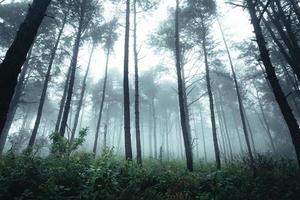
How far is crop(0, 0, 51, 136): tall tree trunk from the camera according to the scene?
335 centimetres

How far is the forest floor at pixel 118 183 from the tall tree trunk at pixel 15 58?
8.02 ft

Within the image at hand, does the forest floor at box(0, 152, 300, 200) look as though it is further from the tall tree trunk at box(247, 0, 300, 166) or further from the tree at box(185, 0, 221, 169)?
the tree at box(185, 0, 221, 169)

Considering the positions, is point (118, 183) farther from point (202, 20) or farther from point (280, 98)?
point (202, 20)

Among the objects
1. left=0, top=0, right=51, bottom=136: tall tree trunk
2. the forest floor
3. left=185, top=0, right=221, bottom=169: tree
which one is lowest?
the forest floor

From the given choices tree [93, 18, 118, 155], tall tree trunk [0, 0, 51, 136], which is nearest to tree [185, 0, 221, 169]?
tree [93, 18, 118, 155]

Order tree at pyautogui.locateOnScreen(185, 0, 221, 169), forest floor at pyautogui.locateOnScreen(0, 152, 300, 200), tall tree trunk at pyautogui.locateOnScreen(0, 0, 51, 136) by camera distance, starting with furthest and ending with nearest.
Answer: tree at pyautogui.locateOnScreen(185, 0, 221, 169), forest floor at pyautogui.locateOnScreen(0, 152, 300, 200), tall tree trunk at pyautogui.locateOnScreen(0, 0, 51, 136)

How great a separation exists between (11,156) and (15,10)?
15.3m

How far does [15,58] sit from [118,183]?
4.43 meters

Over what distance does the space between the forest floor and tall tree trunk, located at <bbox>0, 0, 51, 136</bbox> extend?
2.44m

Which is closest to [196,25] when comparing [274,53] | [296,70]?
[274,53]

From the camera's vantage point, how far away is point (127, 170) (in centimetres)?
Result: 762

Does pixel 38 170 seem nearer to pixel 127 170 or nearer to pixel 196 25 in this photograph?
pixel 127 170

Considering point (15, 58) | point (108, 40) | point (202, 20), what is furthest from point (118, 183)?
point (108, 40)

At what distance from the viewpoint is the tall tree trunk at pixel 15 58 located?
11.0ft
